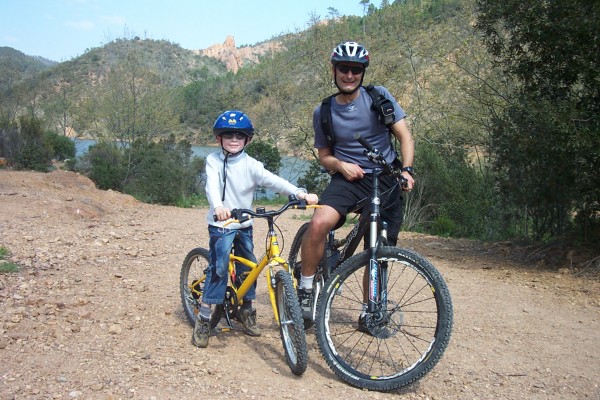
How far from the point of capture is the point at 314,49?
20047 mm

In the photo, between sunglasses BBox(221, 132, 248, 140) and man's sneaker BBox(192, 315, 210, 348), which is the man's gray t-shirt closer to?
sunglasses BBox(221, 132, 248, 140)

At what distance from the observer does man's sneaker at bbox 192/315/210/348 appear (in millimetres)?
4152

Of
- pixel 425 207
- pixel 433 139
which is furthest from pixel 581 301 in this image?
pixel 433 139

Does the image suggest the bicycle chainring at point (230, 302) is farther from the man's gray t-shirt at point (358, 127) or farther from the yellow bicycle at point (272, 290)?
the man's gray t-shirt at point (358, 127)

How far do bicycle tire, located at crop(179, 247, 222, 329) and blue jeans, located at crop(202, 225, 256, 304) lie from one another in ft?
1.13

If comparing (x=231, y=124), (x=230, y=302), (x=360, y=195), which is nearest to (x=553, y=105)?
(x=360, y=195)

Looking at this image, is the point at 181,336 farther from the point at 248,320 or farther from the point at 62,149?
the point at 62,149

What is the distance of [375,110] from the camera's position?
396 cm

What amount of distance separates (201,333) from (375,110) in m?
2.07

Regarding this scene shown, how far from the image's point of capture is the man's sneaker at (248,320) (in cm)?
444

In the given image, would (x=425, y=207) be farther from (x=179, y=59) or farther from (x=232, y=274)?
(x=179, y=59)

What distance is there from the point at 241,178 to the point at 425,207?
11495 millimetres

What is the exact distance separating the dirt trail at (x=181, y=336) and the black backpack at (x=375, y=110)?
1.64 metres

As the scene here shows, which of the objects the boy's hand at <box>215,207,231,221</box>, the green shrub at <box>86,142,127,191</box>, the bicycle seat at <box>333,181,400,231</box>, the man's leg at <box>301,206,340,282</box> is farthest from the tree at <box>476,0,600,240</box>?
the green shrub at <box>86,142,127,191</box>
